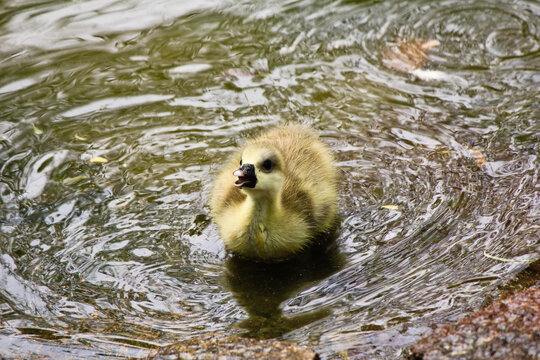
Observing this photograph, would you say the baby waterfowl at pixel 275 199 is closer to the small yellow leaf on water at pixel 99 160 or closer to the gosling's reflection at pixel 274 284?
the gosling's reflection at pixel 274 284

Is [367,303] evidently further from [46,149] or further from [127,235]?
[46,149]

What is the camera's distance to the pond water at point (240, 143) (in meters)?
3.90

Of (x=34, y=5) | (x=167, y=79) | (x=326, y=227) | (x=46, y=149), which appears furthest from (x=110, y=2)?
(x=326, y=227)

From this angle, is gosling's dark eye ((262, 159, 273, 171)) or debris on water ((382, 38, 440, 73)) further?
debris on water ((382, 38, 440, 73))

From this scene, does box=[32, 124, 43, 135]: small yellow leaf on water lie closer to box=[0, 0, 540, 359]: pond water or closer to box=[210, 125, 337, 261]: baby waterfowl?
box=[0, 0, 540, 359]: pond water

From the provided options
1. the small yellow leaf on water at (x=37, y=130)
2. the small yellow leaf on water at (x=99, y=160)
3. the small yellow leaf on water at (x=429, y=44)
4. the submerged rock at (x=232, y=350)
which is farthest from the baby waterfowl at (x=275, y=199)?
the small yellow leaf on water at (x=429, y=44)

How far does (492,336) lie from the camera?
3018 millimetres

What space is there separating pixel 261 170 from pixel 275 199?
0.28m

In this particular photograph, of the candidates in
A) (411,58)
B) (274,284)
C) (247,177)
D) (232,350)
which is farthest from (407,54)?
(232,350)

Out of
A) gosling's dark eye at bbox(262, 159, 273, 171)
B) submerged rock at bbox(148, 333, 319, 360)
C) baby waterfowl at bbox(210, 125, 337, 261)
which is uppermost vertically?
gosling's dark eye at bbox(262, 159, 273, 171)

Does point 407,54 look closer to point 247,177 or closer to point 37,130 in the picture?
point 247,177

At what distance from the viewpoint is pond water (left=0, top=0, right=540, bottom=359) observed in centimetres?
390

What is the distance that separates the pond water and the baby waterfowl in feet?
0.45

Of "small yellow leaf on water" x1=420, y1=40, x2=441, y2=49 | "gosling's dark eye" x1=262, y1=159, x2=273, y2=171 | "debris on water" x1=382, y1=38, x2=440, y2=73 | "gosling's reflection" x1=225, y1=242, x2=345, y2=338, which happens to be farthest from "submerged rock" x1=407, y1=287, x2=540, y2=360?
"small yellow leaf on water" x1=420, y1=40, x2=441, y2=49
